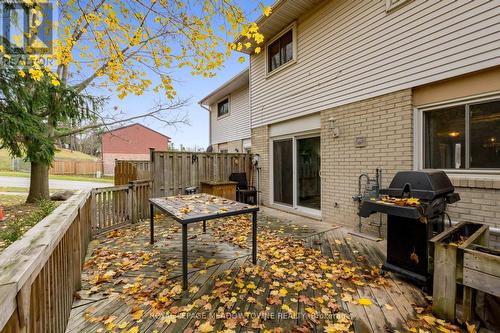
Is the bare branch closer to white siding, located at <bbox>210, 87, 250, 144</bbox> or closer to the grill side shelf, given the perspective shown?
white siding, located at <bbox>210, 87, 250, 144</bbox>

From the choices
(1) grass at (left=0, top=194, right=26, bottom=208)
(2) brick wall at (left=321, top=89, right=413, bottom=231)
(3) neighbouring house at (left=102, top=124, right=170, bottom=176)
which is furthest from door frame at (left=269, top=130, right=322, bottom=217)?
(3) neighbouring house at (left=102, top=124, right=170, bottom=176)

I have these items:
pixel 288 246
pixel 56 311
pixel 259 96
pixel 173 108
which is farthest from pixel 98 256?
pixel 173 108

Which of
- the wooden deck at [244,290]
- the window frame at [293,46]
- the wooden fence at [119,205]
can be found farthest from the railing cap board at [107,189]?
the window frame at [293,46]

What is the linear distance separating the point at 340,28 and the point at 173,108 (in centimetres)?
747

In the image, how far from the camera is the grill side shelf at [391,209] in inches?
101

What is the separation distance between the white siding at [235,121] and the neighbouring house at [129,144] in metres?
18.4

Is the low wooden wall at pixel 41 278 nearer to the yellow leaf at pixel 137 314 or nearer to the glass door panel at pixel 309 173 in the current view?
the yellow leaf at pixel 137 314

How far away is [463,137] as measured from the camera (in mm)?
3568

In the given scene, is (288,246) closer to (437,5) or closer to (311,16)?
(437,5)

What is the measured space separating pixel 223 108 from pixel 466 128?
1023cm

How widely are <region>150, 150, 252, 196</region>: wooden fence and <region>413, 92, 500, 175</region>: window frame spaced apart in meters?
5.17

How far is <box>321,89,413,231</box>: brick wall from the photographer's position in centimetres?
420

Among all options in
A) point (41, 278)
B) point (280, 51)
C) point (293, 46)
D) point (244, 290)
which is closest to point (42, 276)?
point (41, 278)

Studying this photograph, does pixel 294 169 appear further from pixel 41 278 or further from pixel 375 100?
pixel 41 278
